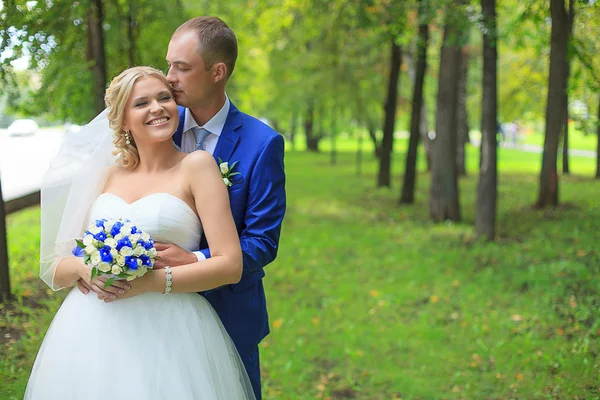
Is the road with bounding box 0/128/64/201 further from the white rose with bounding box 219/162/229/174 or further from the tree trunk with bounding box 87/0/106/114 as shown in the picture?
the white rose with bounding box 219/162/229/174

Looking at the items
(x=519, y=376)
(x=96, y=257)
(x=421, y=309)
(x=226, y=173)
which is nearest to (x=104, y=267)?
(x=96, y=257)

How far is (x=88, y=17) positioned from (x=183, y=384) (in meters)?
6.30

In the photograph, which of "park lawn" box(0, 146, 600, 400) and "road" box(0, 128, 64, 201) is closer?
"park lawn" box(0, 146, 600, 400)

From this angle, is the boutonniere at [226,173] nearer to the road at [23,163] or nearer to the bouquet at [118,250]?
the bouquet at [118,250]

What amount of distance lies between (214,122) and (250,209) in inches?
18.9

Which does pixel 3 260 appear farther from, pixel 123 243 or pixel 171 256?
pixel 123 243

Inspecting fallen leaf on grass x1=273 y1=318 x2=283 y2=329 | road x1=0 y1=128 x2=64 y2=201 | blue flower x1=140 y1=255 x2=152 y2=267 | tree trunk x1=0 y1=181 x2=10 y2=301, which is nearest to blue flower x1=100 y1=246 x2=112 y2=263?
blue flower x1=140 y1=255 x2=152 y2=267

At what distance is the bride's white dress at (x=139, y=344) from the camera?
2840 millimetres

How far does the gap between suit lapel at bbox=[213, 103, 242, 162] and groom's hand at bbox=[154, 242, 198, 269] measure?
546 millimetres

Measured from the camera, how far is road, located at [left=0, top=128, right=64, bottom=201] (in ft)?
42.8

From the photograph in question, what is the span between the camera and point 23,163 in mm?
18938

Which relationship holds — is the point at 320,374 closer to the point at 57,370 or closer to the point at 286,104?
the point at 57,370

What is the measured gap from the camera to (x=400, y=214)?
1390 centimetres

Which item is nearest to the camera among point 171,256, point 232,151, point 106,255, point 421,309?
point 106,255
